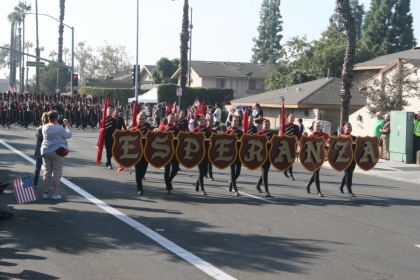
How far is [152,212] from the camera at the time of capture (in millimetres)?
12047

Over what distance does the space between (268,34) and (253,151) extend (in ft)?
354

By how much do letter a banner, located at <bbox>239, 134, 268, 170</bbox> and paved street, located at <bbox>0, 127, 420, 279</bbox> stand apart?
0.71m

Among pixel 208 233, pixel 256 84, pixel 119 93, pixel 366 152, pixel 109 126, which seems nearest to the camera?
pixel 208 233

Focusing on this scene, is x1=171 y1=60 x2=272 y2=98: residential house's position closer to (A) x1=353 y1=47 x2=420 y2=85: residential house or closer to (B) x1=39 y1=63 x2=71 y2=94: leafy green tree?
(A) x1=353 y1=47 x2=420 y2=85: residential house

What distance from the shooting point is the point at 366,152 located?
15539mm

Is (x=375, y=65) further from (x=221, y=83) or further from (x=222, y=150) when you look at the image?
(x=222, y=150)

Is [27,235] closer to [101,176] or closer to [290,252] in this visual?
[290,252]

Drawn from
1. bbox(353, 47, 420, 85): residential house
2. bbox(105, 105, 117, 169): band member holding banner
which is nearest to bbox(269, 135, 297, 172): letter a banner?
bbox(105, 105, 117, 169): band member holding banner

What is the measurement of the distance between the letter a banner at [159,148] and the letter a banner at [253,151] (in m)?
1.63

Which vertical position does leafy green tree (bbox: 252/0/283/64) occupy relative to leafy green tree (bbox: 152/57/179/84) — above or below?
above

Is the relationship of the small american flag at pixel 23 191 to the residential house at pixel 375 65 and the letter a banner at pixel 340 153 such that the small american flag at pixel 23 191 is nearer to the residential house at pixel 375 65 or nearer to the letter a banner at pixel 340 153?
the letter a banner at pixel 340 153

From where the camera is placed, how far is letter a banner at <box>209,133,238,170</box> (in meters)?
14.8

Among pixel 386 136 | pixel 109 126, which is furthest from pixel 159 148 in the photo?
pixel 386 136

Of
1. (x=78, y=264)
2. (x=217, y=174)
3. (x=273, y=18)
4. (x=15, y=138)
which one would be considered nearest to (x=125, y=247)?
(x=78, y=264)
